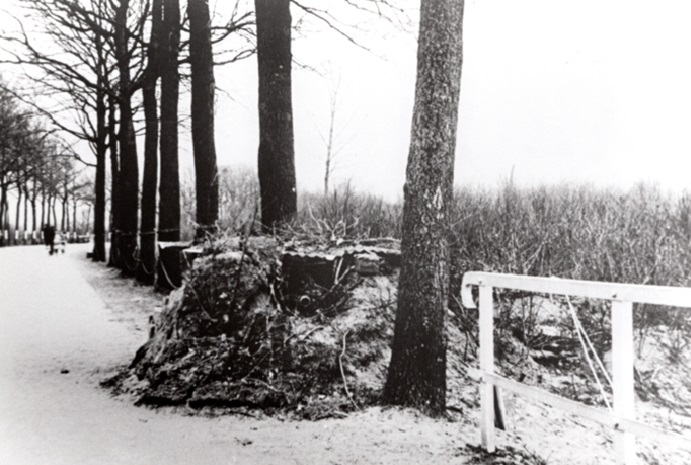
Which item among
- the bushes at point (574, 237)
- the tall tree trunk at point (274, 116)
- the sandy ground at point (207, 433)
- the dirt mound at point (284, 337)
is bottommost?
the sandy ground at point (207, 433)

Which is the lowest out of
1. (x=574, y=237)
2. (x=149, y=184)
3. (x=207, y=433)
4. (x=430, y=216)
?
(x=207, y=433)

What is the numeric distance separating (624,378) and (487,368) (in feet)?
3.85

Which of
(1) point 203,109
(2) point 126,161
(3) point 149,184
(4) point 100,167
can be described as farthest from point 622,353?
(4) point 100,167

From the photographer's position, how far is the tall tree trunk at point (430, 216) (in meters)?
4.78

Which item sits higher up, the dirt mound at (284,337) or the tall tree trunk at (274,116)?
the tall tree trunk at (274,116)

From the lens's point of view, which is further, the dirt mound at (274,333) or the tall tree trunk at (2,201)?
the tall tree trunk at (2,201)

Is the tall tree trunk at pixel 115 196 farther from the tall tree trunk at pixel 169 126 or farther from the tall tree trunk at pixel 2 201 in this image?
the tall tree trunk at pixel 2 201

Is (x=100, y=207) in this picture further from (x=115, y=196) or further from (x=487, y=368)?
(x=487, y=368)

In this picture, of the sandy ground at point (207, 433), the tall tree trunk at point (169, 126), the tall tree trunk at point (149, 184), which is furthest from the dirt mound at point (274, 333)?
the tall tree trunk at point (149, 184)

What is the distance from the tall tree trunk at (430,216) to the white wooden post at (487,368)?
2.04 feet

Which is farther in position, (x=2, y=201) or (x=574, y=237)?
(x=2, y=201)

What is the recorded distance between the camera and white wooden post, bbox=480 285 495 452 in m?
4.11

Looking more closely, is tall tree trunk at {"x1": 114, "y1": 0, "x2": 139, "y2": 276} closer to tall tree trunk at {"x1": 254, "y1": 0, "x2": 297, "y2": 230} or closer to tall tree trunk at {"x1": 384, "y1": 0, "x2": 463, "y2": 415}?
tall tree trunk at {"x1": 254, "y1": 0, "x2": 297, "y2": 230}

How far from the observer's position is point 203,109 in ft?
38.4
